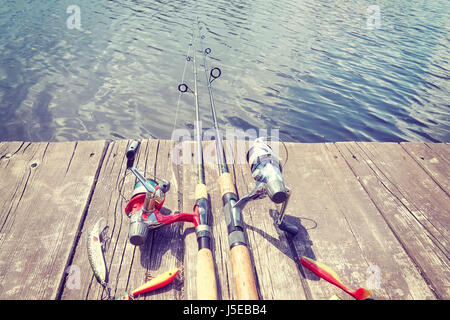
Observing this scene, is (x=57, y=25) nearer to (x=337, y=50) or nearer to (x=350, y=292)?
(x=337, y=50)

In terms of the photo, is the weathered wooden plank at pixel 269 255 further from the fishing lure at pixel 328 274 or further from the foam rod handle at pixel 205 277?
the foam rod handle at pixel 205 277

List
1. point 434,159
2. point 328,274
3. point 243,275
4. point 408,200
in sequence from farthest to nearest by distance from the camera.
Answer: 1. point 434,159
2. point 408,200
3. point 328,274
4. point 243,275

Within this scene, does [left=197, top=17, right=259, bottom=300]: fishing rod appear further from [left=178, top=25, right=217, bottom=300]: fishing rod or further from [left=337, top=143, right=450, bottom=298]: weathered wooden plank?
[left=337, top=143, right=450, bottom=298]: weathered wooden plank

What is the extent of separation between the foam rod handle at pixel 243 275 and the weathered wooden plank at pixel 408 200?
1.94 meters

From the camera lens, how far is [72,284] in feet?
8.77

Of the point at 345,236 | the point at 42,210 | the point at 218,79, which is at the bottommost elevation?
the point at 218,79

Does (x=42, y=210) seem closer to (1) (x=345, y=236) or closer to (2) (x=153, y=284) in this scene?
(2) (x=153, y=284)

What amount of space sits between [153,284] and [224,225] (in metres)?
1.04

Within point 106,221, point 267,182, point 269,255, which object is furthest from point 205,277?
point 106,221

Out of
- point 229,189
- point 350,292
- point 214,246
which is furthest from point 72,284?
point 350,292

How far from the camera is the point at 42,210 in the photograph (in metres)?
3.36

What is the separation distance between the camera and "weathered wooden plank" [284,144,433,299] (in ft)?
9.43

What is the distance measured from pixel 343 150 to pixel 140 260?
369 cm

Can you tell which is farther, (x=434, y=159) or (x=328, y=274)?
(x=434, y=159)
